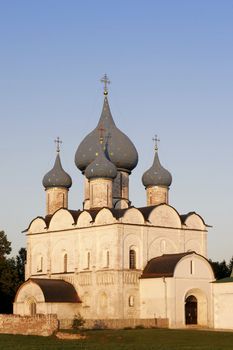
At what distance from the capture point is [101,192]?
51.5 meters

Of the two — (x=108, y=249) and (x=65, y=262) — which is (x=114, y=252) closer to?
(x=108, y=249)

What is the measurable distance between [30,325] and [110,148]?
1874 cm

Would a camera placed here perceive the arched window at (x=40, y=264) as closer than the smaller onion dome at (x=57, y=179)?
Yes

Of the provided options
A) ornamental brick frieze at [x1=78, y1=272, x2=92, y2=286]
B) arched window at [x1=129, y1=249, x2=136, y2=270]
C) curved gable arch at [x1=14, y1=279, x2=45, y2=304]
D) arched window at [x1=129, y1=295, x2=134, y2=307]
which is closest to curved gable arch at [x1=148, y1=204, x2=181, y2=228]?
arched window at [x1=129, y1=249, x2=136, y2=270]

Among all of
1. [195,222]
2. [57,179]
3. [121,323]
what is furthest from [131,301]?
[57,179]

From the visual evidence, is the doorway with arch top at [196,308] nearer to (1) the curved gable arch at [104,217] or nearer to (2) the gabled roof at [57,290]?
(1) the curved gable arch at [104,217]

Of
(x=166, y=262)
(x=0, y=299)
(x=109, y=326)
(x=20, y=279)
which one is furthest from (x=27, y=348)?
(x=20, y=279)

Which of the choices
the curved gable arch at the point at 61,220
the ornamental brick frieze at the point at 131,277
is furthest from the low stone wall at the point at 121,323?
the curved gable arch at the point at 61,220

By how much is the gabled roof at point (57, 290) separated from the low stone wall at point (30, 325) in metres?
8.87

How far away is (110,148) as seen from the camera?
55000mm

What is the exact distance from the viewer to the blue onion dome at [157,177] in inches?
2146

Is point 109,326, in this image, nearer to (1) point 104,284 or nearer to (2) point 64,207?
(1) point 104,284

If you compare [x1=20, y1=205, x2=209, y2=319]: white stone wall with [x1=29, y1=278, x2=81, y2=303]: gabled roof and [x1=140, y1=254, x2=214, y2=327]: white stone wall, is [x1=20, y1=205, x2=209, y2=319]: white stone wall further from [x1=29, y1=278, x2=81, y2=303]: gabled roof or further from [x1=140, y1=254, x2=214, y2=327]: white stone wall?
[x1=140, y1=254, x2=214, y2=327]: white stone wall

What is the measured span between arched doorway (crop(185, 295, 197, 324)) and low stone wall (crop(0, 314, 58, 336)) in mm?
11681
